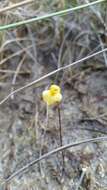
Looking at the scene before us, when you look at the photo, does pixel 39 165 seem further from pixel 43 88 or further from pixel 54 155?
pixel 43 88

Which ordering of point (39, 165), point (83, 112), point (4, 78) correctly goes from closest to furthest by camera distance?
point (39, 165)
point (83, 112)
point (4, 78)

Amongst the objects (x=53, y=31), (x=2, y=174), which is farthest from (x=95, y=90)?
(x=2, y=174)

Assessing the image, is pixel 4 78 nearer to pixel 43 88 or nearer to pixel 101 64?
pixel 43 88

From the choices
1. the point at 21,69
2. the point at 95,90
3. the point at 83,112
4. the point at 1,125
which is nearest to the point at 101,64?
the point at 95,90

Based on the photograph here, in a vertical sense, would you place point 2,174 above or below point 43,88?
below

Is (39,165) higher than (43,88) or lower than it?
lower

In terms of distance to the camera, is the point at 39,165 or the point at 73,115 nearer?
the point at 39,165

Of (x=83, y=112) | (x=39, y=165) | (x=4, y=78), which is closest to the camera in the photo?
(x=39, y=165)

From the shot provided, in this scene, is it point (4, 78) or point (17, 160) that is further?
point (4, 78)

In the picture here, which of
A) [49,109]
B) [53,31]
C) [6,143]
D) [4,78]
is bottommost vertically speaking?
[6,143]
